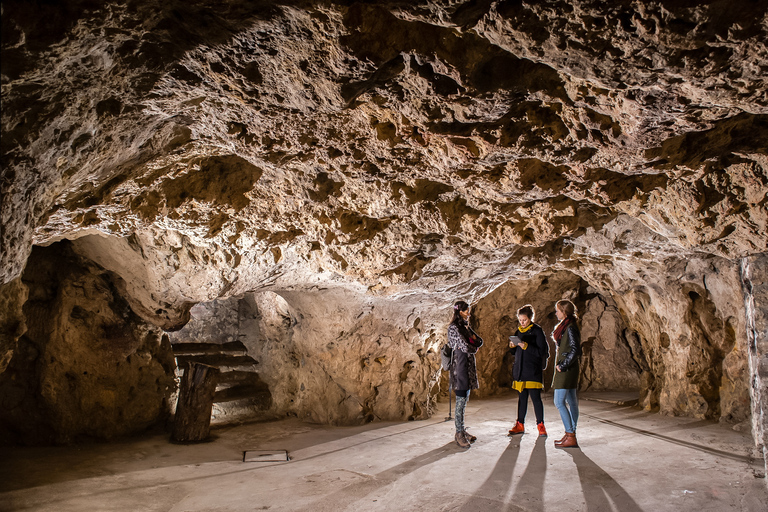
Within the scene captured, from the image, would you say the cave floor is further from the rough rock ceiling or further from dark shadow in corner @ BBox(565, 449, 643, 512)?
the rough rock ceiling

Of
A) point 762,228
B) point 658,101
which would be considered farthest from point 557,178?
point 762,228

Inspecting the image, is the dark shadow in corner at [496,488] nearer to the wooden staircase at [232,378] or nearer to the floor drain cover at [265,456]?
the floor drain cover at [265,456]

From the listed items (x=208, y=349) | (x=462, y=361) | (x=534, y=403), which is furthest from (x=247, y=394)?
(x=534, y=403)

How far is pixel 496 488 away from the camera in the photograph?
4.06m

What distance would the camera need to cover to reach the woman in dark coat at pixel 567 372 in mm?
5113

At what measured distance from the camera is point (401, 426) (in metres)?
6.93

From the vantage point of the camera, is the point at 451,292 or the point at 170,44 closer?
the point at 170,44

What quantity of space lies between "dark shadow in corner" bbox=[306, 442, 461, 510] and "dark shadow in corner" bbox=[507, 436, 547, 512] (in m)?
0.88

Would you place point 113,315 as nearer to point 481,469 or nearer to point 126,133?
point 126,133

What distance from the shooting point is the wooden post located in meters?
6.32

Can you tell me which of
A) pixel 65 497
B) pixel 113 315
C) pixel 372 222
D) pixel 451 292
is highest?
pixel 372 222

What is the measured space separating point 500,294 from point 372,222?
6.09 metres

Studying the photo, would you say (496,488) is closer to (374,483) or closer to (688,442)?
(374,483)

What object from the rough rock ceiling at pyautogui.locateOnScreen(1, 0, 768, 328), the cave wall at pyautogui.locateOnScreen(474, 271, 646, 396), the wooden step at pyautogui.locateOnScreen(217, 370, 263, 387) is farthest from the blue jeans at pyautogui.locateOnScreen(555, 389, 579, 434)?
the wooden step at pyautogui.locateOnScreen(217, 370, 263, 387)
